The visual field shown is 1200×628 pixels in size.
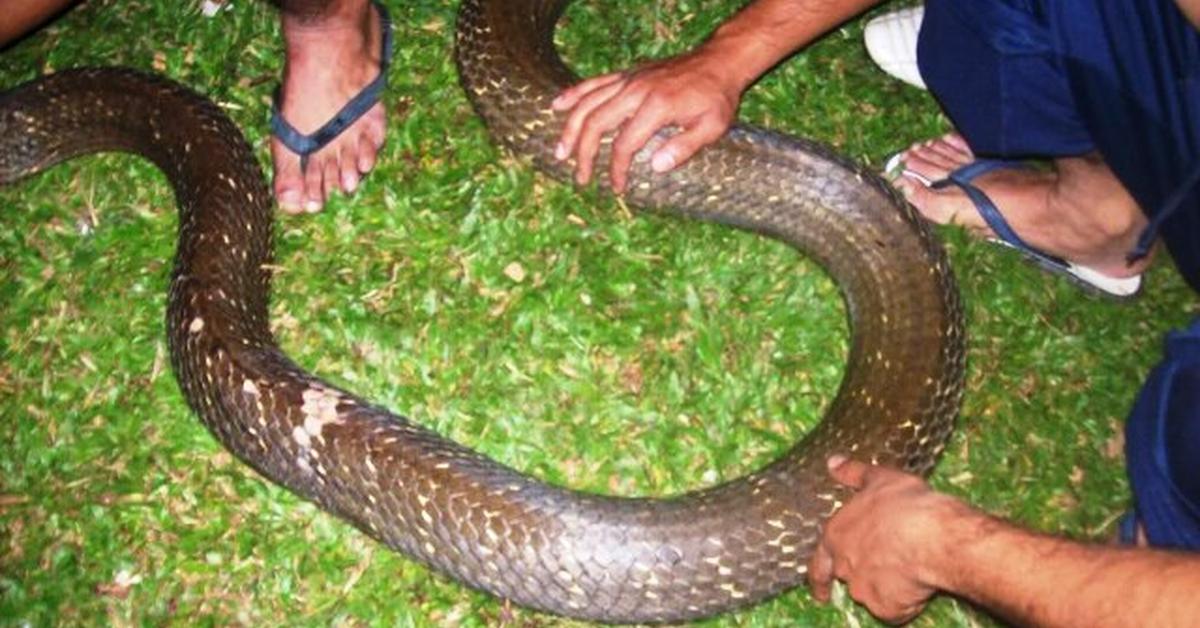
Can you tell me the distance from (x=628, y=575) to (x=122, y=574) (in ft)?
5.42

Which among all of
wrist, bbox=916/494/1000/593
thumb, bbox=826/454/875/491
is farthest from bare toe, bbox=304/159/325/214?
wrist, bbox=916/494/1000/593

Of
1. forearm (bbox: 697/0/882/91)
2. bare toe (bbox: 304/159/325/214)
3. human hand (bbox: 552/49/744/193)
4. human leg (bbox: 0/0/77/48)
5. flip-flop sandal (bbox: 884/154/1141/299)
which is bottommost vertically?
flip-flop sandal (bbox: 884/154/1141/299)

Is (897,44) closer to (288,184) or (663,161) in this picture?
(663,161)

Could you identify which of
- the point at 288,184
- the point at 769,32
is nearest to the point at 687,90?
the point at 769,32

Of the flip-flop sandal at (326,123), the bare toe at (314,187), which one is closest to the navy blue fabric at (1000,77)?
the flip-flop sandal at (326,123)

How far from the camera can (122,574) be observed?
3.28 m

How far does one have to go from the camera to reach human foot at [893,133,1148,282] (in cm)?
357

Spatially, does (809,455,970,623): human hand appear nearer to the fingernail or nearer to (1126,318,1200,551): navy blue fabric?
(1126,318,1200,551): navy blue fabric

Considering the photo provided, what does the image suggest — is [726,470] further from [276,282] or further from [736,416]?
[276,282]

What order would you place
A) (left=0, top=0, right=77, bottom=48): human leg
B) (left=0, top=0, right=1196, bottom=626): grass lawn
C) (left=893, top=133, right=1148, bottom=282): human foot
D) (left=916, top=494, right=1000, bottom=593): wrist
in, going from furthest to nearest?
(left=893, top=133, right=1148, bottom=282): human foot, (left=0, top=0, right=77, bottom=48): human leg, (left=0, top=0, right=1196, bottom=626): grass lawn, (left=916, top=494, right=1000, bottom=593): wrist

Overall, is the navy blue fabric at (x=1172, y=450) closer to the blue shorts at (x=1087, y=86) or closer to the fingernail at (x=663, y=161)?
the blue shorts at (x=1087, y=86)

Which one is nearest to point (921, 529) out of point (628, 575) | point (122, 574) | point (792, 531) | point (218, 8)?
point (792, 531)

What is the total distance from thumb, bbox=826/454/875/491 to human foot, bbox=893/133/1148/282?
129 cm

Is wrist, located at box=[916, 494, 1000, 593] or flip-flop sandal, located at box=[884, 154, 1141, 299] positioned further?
flip-flop sandal, located at box=[884, 154, 1141, 299]
